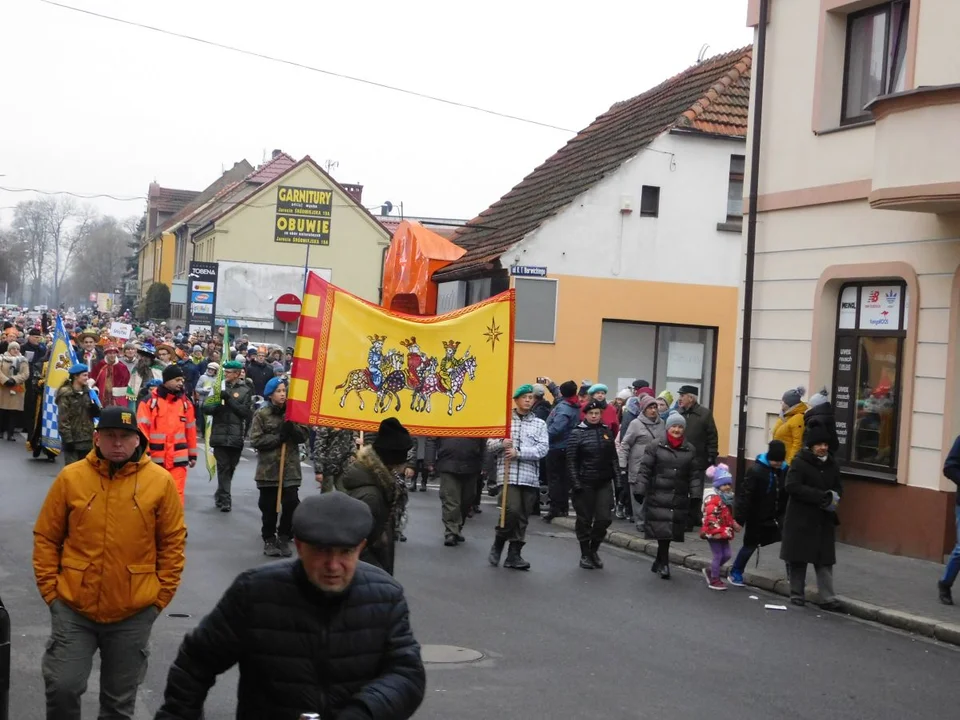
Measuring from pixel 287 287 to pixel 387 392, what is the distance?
177 feet

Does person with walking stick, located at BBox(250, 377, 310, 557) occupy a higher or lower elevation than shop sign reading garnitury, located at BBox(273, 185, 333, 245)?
lower

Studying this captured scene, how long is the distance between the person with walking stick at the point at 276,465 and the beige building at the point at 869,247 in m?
6.70

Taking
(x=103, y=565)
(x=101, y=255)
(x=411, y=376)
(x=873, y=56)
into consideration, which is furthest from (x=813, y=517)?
(x=101, y=255)

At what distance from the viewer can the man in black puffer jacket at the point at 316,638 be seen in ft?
12.3

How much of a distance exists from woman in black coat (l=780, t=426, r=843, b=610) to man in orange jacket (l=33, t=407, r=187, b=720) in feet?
24.9

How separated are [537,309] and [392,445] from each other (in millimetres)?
19224

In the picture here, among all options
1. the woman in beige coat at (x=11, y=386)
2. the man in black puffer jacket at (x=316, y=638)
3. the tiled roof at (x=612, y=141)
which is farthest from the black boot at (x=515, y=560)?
the woman in beige coat at (x=11, y=386)

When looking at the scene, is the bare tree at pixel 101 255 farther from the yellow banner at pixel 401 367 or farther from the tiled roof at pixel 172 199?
the yellow banner at pixel 401 367

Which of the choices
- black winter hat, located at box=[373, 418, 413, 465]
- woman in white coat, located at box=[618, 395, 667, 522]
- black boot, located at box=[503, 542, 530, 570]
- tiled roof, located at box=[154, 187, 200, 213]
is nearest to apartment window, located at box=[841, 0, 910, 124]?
woman in white coat, located at box=[618, 395, 667, 522]

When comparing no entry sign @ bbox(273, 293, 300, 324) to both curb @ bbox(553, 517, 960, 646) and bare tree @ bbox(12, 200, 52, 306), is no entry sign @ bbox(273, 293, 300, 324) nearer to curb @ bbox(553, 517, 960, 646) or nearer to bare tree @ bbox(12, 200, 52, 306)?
curb @ bbox(553, 517, 960, 646)

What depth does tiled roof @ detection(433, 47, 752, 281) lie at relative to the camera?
88.6ft

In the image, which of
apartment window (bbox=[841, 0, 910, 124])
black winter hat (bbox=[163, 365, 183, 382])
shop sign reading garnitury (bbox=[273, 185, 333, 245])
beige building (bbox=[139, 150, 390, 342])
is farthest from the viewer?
beige building (bbox=[139, 150, 390, 342])

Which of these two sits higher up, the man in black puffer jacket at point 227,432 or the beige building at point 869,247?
the beige building at point 869,247

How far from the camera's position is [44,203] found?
521 feet
